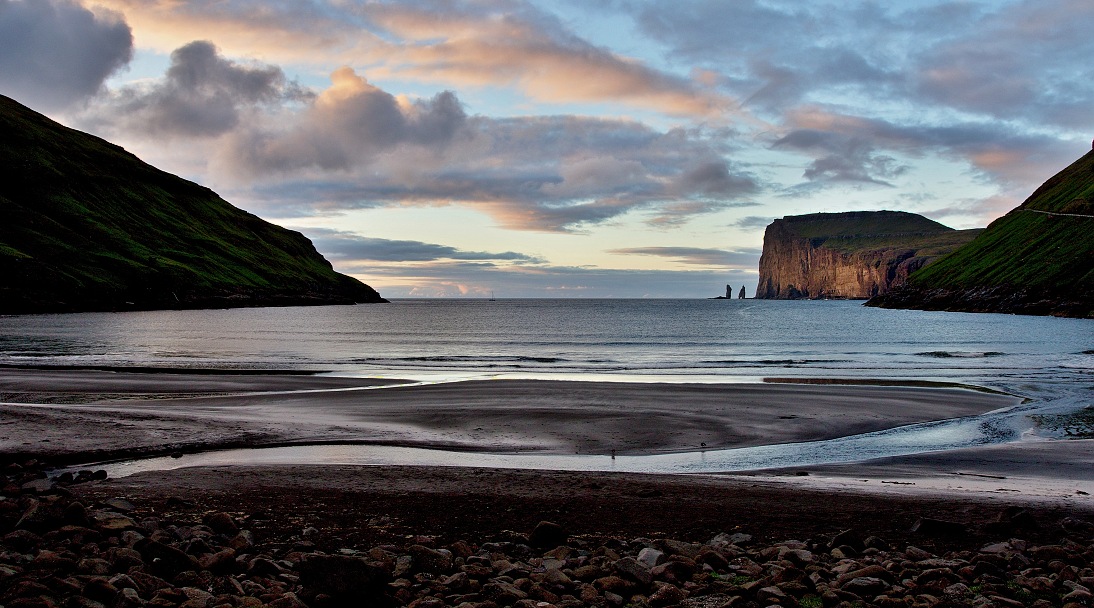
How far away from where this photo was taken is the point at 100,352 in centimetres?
5572

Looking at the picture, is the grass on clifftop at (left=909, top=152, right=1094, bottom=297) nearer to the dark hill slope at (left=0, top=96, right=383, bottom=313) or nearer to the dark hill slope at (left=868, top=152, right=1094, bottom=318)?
the dark hill slope at (left=868, top=152, right=1094, bottom=318)

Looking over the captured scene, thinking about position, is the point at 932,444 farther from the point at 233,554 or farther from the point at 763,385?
the point at 233,554

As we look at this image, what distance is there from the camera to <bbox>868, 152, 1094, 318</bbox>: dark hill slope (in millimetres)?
139500

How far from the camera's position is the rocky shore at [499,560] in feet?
26.1

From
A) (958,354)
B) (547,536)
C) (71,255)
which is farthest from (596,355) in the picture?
(71,255)

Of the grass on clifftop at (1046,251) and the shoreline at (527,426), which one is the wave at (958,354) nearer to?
the shoreline at (527,426)

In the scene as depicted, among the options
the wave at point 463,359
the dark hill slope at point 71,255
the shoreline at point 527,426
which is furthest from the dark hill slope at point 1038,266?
the dark hill slope at point 71,255

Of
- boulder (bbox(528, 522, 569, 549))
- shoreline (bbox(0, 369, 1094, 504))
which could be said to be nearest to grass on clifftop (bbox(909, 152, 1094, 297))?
shoreline (bbox(0, 369, 1094, 504))

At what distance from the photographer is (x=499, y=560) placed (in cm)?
942

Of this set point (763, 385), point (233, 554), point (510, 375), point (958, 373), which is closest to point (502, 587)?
point (233, 554)

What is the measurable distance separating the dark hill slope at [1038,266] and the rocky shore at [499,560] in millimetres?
137689

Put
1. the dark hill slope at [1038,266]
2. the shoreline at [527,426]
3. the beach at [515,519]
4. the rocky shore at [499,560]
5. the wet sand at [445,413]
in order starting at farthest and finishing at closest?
the dark hill slope at [1038,266] → the wet sand at [445,413] → the shoreline at [527,426] → the beach at [515,519] → the rocky shore at [499,560]

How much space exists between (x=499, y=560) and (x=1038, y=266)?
186073mm

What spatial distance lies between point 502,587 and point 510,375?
3372 cm
